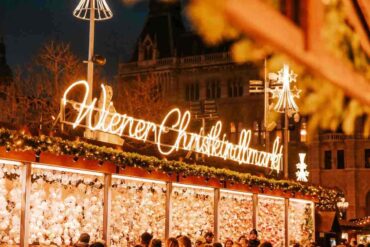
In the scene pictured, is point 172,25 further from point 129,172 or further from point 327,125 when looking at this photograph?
point 327,125

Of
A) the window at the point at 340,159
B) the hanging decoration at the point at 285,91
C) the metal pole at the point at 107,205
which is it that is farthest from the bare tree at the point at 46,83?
the window at the point at 340,159

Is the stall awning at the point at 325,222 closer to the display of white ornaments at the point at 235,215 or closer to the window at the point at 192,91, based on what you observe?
the display of white ornaments at the point at 235,215

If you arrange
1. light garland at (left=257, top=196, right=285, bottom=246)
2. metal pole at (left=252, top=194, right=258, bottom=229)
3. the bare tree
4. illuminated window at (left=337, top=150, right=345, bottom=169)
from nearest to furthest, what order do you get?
metal pole at (left=252, top=194, right=258, bottom=229) < light garland at (left=257, top=196, right=285, bottom=246) < the bare tree < illuminated window at (left=337, top=150, right=345, bottom=169)

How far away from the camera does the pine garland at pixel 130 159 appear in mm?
9945

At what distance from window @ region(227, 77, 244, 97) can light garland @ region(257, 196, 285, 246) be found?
37.1 meters

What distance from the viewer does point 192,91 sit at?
5788cm

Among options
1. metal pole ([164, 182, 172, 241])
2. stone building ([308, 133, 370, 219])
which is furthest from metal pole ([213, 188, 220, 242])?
stone building ([308, 133, 370, 219])

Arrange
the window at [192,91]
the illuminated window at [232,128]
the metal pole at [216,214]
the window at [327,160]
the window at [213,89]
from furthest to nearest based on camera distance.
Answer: the window at [192,91] → the window at [213,89] → the illuminated window at [232,128] → the window at [327,160] → the metal pole at [216,214]

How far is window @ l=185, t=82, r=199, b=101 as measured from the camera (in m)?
57.7

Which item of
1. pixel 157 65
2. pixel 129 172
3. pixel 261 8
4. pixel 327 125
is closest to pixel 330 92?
pixel 327 125

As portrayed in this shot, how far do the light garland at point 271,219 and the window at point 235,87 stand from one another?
37126 mm

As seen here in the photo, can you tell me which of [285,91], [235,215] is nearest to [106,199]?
[235,215]

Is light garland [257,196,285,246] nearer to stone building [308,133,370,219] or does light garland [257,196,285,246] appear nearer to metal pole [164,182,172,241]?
metal pole [164,182,172,241]

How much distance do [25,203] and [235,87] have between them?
46518 mm
